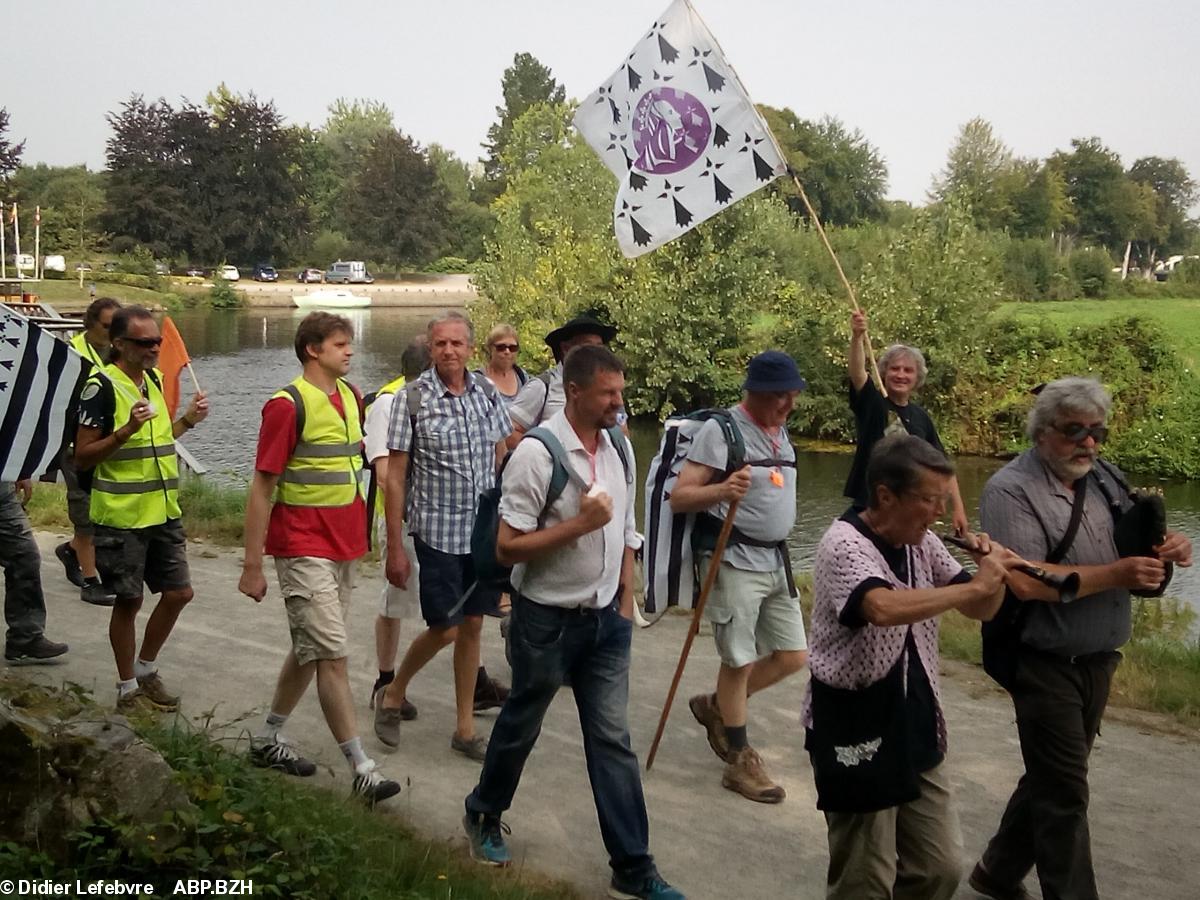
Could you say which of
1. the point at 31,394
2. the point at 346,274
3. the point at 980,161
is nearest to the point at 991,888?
the point at 31,394

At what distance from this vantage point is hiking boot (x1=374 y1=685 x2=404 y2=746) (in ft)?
18.1

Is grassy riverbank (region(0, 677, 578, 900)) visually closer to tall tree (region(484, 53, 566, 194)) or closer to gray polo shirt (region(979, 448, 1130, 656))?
gray polo shirt (region(979, 448, 1130, 656))

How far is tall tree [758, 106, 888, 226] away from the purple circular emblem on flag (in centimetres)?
7694

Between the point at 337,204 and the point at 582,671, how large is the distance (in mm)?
94448

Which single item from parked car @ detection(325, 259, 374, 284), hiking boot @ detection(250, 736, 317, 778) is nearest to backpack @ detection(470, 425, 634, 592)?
hiking boot @ detection(250, 736, 317, 778)

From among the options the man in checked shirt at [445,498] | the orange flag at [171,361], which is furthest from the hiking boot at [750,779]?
the orange flag at [171,361]

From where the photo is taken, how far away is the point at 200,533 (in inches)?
403

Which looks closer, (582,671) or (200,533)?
(582,671)

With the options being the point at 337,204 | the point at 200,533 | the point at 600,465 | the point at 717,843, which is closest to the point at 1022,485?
the point at 600,465

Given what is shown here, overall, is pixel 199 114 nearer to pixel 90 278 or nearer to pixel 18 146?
pixel 18 146

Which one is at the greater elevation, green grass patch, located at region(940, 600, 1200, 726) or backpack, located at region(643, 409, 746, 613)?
backpack, located at region(643, 409, 746, 613)

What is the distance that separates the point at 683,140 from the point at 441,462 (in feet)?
7.13

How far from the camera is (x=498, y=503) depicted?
4211 millimetres

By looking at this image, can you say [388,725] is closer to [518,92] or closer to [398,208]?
[398,208]
